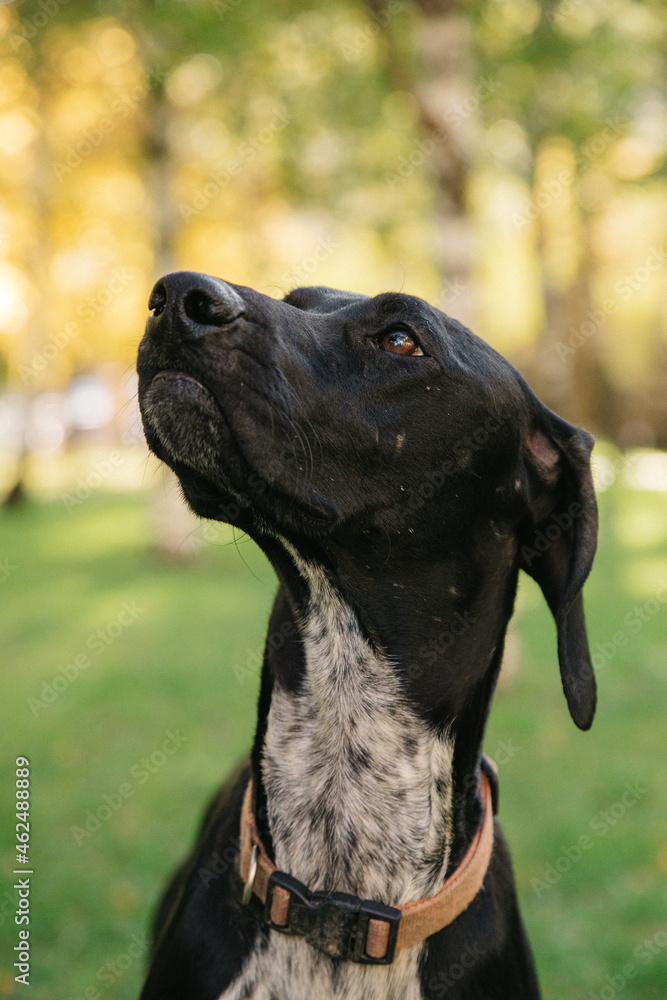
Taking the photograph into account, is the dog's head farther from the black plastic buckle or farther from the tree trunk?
the tree trunk

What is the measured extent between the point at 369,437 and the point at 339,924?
1191 mm

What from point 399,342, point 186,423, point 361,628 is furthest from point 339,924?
point 399,342

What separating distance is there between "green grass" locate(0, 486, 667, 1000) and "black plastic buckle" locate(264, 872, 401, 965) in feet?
5.73

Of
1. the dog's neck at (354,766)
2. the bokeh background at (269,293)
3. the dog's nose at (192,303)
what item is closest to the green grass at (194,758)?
the bokeh background at (269,293)

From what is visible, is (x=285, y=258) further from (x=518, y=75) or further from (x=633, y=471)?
(x=518, y=75)

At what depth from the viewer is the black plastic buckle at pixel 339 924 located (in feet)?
7.16

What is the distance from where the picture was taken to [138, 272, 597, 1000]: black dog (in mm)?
2178

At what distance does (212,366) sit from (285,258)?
1837cm

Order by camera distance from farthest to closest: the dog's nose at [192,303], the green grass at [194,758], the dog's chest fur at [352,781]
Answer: the green grass at [194,758]
the dog's chest fur at [352,781]
the dog's nose at [192,303]

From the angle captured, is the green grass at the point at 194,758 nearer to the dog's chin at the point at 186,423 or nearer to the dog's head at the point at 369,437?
the dog's head at the point at 369,437

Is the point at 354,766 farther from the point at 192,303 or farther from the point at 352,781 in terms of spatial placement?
the point at 192,303

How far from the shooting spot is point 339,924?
2189mm

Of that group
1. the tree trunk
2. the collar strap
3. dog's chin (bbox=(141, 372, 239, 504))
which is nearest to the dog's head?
dog's chin (bbox=(141, 372, 239, 504))

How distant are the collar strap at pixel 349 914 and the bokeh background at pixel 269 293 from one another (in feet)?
2.91
